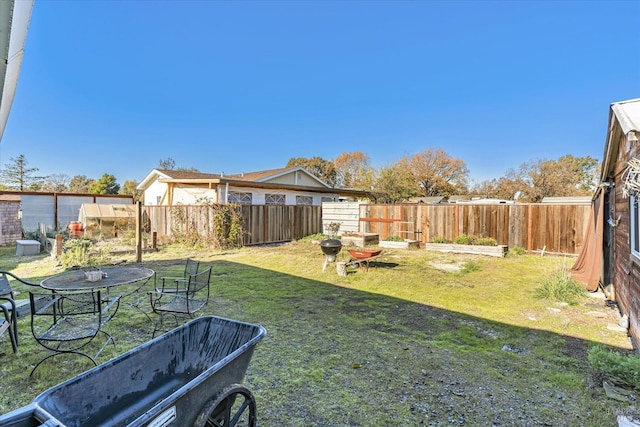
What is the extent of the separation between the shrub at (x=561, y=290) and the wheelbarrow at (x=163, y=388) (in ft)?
20.1

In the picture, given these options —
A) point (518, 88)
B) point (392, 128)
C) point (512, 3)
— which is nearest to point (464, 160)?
point (392, 128)

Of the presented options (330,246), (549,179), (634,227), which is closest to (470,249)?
(330,246)

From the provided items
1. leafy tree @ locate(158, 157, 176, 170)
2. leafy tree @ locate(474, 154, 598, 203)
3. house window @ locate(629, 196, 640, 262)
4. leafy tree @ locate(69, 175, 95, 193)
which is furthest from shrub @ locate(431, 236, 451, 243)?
leafy tree @ locate(69, 175, 95, 193)

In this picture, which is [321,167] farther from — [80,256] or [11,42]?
[11,42]

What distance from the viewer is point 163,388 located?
7.22 ft

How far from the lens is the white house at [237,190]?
14.1 m

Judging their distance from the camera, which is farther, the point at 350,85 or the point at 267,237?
the point at 350,85

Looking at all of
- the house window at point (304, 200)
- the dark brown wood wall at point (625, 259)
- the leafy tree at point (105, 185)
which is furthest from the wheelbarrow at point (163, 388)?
the leafy tree at point (105, 185)

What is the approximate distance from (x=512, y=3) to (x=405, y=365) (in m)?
13.2

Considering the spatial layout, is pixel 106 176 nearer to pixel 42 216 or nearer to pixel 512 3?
pixel 42 216

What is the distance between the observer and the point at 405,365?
11.3 ft

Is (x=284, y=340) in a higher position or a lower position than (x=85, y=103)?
lower

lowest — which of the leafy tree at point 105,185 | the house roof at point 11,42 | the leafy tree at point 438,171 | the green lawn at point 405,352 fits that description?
the green lawn at point 405,352

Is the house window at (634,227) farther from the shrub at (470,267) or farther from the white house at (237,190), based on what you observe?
the white house at (237,190)
